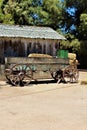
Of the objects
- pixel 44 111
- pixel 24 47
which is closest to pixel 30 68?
pixel 24 47

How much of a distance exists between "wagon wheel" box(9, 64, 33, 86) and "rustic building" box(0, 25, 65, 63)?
14.7ft

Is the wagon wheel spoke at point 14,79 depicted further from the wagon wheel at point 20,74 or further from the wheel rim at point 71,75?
the wheel rim at point 71,75

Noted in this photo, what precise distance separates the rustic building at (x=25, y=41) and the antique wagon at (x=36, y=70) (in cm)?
400

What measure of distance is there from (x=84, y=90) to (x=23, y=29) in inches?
377

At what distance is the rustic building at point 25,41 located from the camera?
22.9 metres

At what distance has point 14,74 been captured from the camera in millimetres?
18375

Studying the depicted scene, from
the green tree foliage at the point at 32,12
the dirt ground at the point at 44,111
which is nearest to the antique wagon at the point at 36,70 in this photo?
the dirt ground at the point at 44,111

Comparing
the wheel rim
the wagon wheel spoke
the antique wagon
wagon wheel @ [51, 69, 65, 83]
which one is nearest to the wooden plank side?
the antique wagon

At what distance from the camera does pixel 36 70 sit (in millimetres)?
18953

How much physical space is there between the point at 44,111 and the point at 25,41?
13354 millimetres

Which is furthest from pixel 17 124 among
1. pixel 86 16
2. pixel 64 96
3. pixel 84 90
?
pixel 86 16

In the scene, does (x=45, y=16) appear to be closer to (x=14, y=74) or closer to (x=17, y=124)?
(x=14, y=74)

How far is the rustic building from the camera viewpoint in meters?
22.9

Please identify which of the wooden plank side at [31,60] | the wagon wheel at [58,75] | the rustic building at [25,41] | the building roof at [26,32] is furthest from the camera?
the building roof at [26,32]
